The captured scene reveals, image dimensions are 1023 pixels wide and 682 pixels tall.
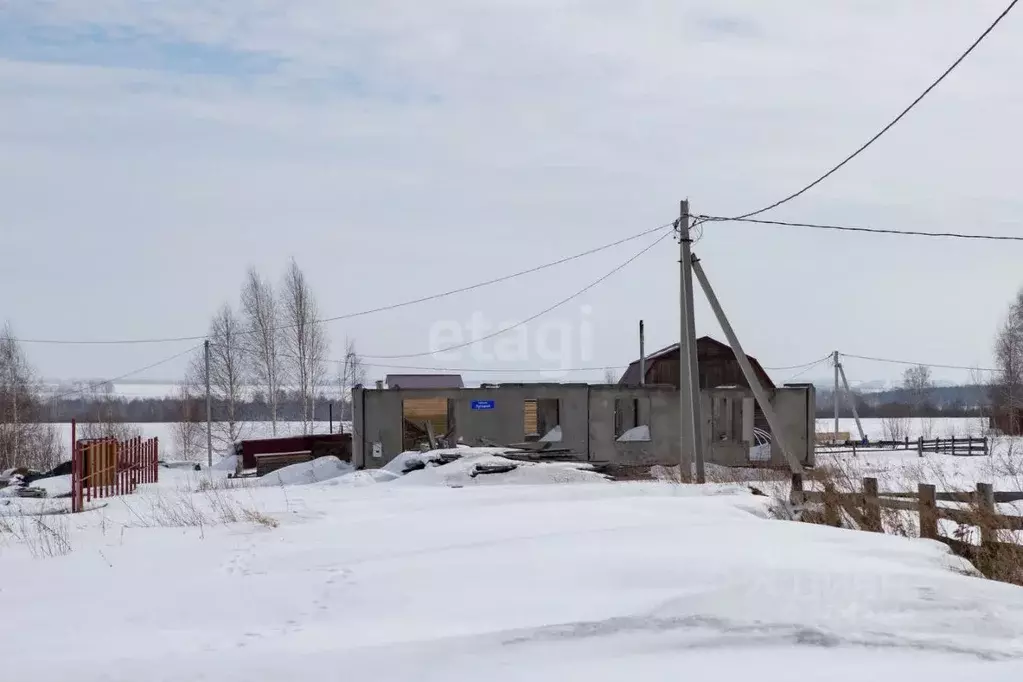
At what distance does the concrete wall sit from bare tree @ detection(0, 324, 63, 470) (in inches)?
840

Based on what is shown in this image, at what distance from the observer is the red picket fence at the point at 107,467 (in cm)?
1803

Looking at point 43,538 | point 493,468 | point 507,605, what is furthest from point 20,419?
point 507,605

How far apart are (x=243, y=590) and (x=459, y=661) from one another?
2473mm

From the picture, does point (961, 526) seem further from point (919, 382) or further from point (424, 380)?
point (919, 382)

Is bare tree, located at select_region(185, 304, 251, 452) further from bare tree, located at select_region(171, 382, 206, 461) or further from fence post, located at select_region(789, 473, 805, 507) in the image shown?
fence post, located at select_region(789, 473, 805, 507)

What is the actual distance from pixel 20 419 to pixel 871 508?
44623 mm

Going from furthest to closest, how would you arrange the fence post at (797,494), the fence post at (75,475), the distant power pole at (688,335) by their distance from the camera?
1. the distant power pole at (688,335)
2. the fence post at (75,475)
3. the fence post at (797,494)

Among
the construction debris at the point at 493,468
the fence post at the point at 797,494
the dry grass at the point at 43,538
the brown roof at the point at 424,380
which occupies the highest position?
the brown roof at the point at 424,380

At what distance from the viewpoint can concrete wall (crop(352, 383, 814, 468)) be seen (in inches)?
1148

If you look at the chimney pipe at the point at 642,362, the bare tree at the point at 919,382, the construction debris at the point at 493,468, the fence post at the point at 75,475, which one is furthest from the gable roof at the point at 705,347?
the bare tree at the point at 919,382

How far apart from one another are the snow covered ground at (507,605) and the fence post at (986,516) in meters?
0.50

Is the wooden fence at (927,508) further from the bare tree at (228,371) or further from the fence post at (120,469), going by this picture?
Answer: the bare tree at (228,371)

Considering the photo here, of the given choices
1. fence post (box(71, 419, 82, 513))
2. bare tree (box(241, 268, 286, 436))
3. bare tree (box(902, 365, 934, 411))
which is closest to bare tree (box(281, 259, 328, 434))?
bare tree (box(241, 268, 286, 436))

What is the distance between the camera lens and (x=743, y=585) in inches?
254
